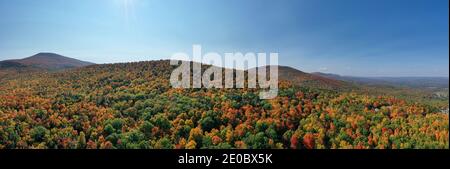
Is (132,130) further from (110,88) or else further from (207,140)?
(110,88)

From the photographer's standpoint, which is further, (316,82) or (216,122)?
(316,82)

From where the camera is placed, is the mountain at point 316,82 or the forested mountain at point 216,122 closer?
the forested mountain at point 216,122

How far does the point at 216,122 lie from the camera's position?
136ft

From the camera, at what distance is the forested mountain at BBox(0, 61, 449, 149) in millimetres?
30641

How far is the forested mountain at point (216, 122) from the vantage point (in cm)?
3064

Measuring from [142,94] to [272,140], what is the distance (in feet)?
103

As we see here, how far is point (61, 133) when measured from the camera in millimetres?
31812

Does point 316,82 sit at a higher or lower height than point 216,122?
higher

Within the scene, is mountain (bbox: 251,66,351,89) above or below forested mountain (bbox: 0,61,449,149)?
above

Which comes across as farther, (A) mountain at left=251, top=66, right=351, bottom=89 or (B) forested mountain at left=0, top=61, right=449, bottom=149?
(A) mountain at left=251, top=66, right=351, bottom=89

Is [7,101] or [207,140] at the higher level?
[7,101]

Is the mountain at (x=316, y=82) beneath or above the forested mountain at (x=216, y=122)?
above
